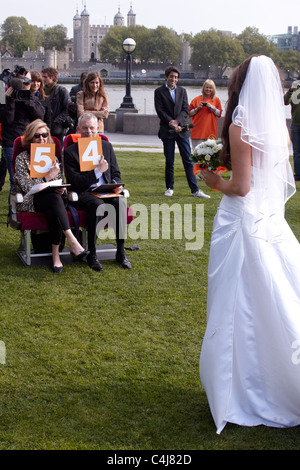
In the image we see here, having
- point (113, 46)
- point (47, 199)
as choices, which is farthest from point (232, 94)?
point (113, 46)

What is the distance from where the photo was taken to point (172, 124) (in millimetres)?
8383

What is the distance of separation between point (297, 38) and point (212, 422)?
171 metres

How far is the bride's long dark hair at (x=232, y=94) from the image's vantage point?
2865mm

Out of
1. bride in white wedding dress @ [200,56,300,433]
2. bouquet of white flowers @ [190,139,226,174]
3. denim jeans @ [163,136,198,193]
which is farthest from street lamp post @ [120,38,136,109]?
bride in white wedding dress @ [200,56,300,433]

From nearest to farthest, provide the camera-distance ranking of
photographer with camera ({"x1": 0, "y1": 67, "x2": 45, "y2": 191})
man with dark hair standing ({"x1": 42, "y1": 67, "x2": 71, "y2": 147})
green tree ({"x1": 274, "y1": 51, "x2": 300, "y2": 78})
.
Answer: photographer with camera ({"x1": 0, "y1": 67, "x2": 45, "y2": 191}) < man with dark hair standing ({"x1": 42, "y1": 67, "x2": 71, "y2": 147}) < green tree ({"x1": 274, "y1": 51, "x2": 300, "y2": 78})

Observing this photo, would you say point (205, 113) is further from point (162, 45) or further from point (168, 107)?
point (162, 45)

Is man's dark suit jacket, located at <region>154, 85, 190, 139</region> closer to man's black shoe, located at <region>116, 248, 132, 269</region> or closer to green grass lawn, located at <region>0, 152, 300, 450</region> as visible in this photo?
green grass lawn, located at <region>0, 152, 300, 450</region>

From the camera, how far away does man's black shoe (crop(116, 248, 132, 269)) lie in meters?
5.60

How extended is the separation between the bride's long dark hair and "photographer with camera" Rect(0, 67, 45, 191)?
15.4 feet

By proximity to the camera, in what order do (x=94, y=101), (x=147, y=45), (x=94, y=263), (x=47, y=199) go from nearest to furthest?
(x=47, y=199) < (x=94, y=263) < (x=94, y=101) < (x=147, y=45)

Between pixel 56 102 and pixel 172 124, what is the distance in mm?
1961

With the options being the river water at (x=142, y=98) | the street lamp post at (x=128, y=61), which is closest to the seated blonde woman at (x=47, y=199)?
the street lamp post at (x=128, y=61)
